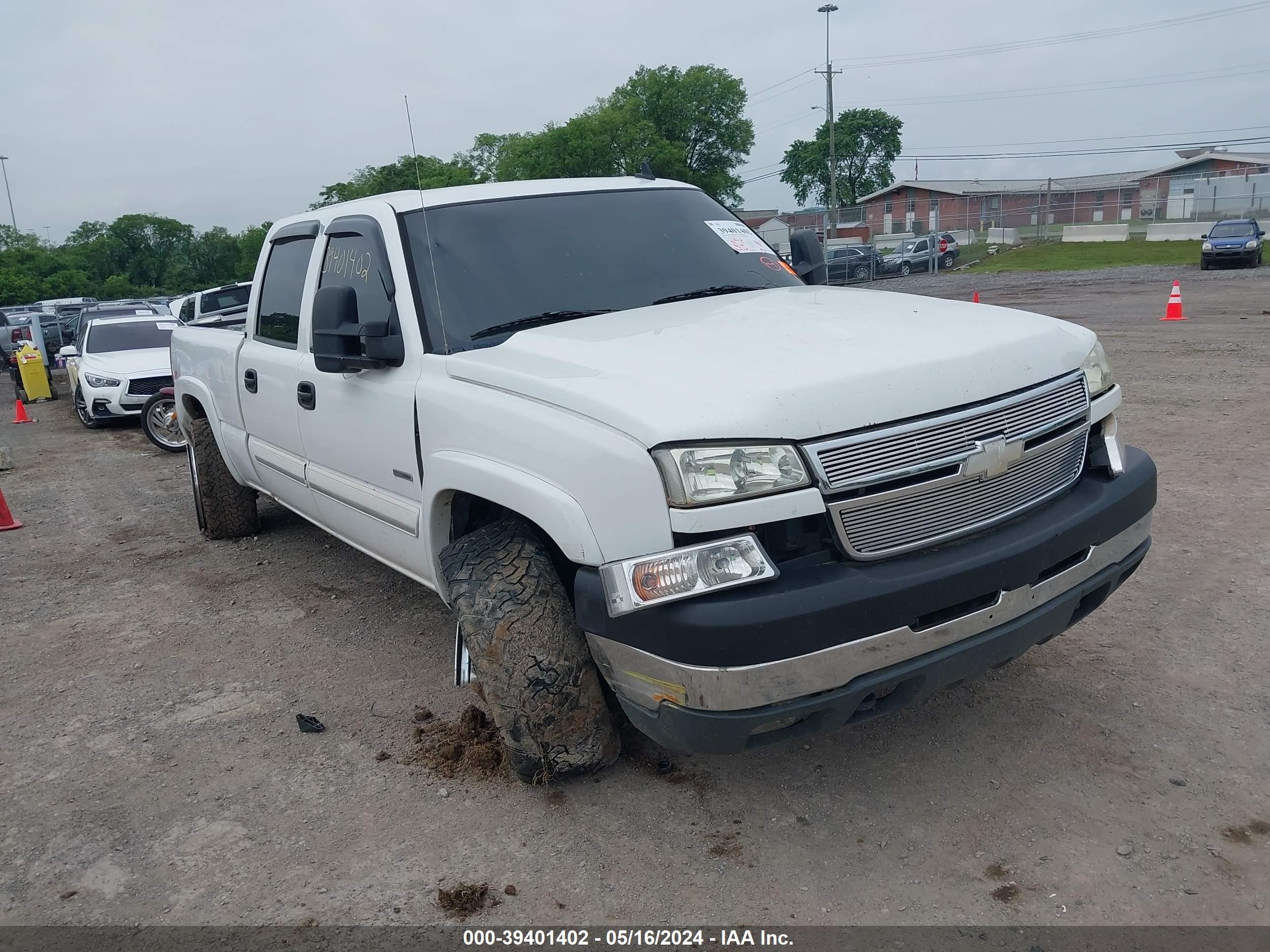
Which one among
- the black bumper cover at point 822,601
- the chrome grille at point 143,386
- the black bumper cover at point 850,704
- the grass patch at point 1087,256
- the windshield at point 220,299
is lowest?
the grass patch at point 1087,256

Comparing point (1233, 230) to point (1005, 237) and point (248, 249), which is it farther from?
point (248, 249)

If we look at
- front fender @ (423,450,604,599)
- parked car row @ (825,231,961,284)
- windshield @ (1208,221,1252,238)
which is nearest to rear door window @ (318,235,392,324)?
front fender @ (423,450,604,599)

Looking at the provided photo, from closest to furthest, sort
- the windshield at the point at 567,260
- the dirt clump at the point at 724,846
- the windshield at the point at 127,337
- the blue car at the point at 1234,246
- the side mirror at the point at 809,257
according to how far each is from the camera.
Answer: the dirt clump at the point at 724,846
the windshield at the point at 567,260
the side mirror at the point at 809,257
the windshield at the point at 127,337
the blue car at the point at 1234,246

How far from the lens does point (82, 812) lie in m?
3.34

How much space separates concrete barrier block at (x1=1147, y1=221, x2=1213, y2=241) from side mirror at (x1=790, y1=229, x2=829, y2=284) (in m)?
40.1

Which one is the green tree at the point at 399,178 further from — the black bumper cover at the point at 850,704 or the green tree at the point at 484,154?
the black bumper cover at the point at 850,704

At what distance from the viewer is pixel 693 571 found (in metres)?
2.51

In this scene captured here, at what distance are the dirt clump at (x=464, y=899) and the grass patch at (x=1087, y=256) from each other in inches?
1300

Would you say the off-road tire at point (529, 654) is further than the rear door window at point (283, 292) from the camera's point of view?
No

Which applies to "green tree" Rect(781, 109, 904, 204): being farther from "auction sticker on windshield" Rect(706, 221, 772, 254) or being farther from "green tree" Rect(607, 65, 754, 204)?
"auction sticker on windshield" Rect(706, 221, 772, 254)

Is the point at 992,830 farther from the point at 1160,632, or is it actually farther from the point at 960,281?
the point at 960,281

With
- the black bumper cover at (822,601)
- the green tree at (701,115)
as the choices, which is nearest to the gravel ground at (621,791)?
the black bumper cover at (822,601)

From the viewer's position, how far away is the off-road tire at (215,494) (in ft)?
20.2

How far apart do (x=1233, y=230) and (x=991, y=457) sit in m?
30.2
